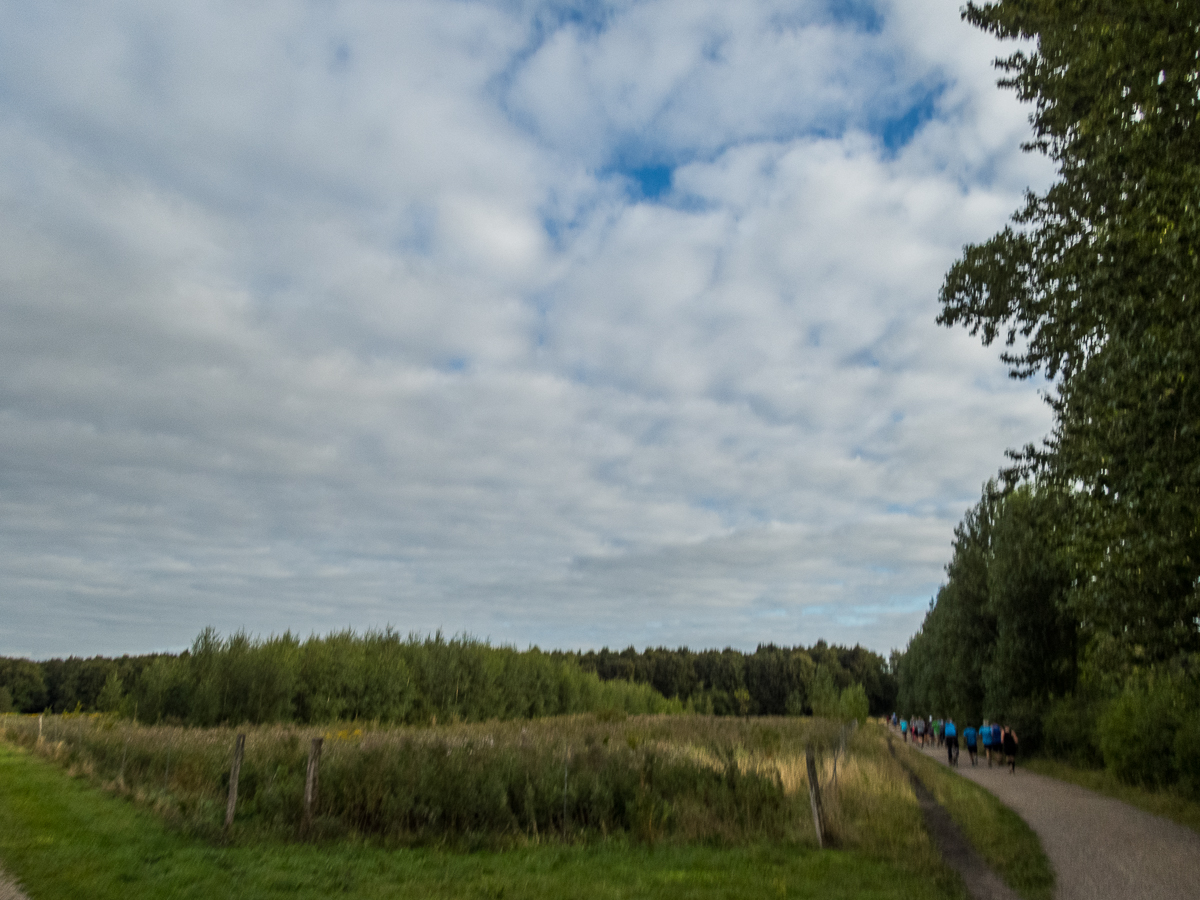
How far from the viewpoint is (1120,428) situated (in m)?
10.6

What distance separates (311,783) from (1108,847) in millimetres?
13625

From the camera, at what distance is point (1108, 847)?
13.4 m

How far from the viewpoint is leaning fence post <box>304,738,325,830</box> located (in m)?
14.3

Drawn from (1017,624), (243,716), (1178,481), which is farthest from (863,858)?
(243,716)

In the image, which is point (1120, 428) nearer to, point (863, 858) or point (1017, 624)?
point (863, 858)

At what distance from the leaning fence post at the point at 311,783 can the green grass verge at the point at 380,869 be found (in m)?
0.87

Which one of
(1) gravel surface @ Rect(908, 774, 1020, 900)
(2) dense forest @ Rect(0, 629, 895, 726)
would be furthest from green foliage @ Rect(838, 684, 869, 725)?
(1) gravel surface @ Rect(908, 774, 1020, 900)

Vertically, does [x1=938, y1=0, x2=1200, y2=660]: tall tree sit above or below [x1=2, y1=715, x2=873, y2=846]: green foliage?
above

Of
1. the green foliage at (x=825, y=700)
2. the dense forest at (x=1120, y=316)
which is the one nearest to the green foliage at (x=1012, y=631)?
the dense forest at (x=1120, y=316)

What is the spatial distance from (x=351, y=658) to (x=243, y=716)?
8.60 m

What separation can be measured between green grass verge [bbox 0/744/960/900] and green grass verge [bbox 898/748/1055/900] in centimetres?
157

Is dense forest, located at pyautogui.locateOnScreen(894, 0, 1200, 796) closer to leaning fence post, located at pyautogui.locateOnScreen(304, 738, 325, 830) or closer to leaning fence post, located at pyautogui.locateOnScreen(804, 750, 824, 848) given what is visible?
leaning fence post, located at pyautogui.locateOnScreen(804, 750, 824, 848)

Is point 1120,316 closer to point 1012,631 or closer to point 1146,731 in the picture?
point 1146,731

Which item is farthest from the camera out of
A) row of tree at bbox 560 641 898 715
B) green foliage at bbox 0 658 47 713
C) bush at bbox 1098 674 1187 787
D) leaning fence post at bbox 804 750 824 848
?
row of tree at bbox 560 641 898 715
